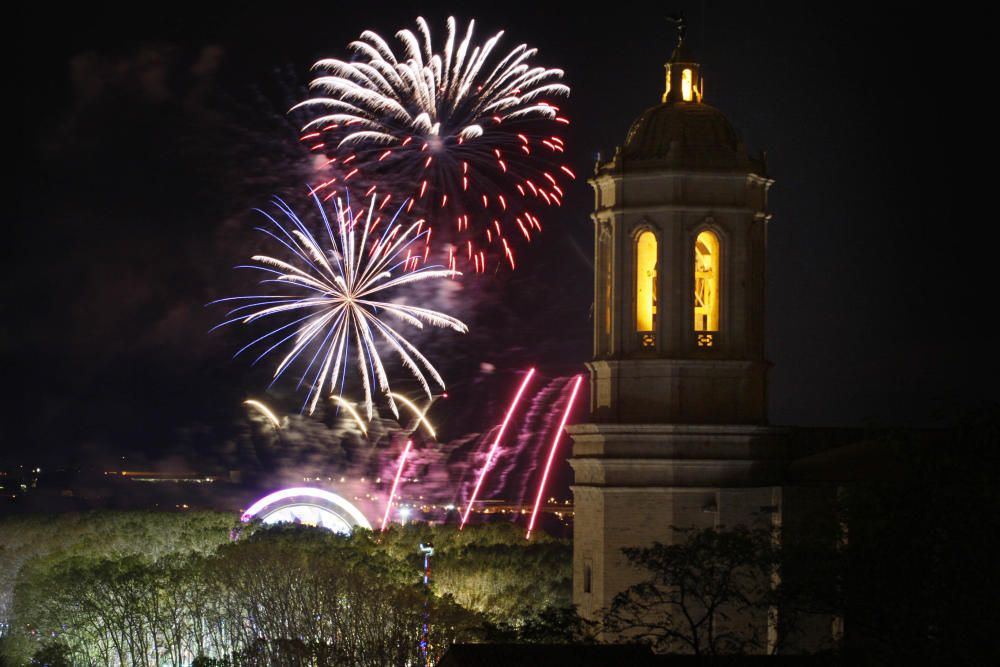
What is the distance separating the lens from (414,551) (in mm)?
106375

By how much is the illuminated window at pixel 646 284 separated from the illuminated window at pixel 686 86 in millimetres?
4560

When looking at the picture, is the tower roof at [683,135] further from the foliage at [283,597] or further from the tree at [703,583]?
the foliage at [283,597]

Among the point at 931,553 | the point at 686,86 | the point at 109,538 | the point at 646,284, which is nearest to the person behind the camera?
the point at 931,553

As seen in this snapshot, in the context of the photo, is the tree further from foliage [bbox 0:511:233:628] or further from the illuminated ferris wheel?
the illuminated ferris wheel

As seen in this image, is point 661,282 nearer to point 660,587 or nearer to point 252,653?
point 660,587

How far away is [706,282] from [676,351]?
8.16ft

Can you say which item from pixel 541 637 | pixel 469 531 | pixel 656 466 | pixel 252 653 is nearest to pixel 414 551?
pixel 469 531

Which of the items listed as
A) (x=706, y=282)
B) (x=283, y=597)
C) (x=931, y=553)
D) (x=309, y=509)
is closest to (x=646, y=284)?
(x=706, y=282)

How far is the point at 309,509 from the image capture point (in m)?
140

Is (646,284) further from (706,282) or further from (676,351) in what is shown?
(676,351)

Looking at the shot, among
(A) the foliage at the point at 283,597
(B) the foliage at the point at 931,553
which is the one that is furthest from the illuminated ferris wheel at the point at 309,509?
(B) the foliage at the point at 931,553

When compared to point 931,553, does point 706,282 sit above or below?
above

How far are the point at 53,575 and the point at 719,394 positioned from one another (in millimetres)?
42957

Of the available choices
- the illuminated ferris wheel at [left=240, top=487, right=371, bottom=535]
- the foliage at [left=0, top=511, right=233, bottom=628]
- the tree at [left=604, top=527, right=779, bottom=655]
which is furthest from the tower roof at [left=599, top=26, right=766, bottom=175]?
the illuminated ferris wheel at [left=240, top=487, right=371, bottom=535]
